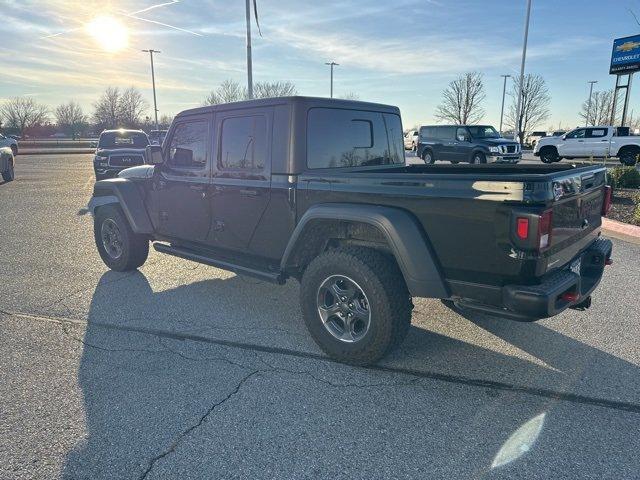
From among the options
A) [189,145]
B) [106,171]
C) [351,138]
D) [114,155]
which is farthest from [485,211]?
[106,171]

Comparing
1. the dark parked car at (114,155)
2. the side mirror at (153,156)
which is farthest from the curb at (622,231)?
the dark parked car at (114,155)

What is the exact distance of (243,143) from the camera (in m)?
4.21

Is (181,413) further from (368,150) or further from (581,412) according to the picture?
(368,150)

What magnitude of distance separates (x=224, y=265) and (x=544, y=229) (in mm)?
2773

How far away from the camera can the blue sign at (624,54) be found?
30020 millimetres

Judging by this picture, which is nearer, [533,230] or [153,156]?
[533,230]

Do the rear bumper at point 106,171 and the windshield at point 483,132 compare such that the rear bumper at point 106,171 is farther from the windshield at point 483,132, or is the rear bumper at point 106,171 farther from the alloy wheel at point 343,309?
the windshield at point 483,132

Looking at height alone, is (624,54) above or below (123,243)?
above

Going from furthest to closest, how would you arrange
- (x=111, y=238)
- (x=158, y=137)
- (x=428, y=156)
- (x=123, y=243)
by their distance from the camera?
(x=158, y=137), (x=428, y=156), (x=111, y=238), (x=123, y=243)

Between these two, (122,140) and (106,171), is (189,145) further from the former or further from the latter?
(122,140)

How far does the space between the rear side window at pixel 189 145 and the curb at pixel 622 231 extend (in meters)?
6.41

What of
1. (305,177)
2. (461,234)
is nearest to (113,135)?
(305,177)

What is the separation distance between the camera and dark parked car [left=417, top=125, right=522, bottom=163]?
822 inches

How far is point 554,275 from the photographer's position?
2.98m
